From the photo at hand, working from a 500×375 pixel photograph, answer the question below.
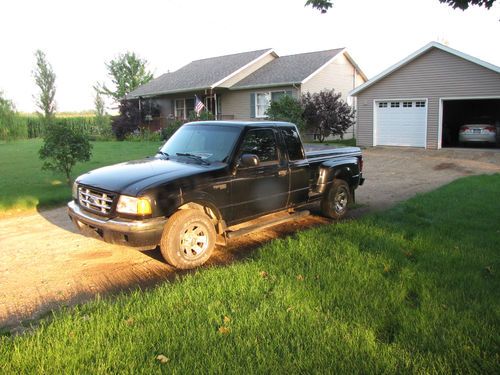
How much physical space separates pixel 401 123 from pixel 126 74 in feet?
139

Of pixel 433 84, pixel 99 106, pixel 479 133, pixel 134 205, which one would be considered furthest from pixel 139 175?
pixel 99 106

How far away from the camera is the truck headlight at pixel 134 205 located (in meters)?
4.86

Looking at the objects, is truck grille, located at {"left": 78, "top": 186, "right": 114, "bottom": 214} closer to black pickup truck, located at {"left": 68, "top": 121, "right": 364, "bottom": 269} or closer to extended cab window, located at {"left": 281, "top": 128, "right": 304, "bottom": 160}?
black pickup truck, located at {"left": 68, "top": 121, "right": 364, "bottom": 269}

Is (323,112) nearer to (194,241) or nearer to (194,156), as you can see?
(194,156)

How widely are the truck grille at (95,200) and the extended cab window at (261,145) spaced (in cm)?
191

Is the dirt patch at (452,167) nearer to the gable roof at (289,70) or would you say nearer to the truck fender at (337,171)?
the truck fender at (337,171)

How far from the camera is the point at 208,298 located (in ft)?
13.8

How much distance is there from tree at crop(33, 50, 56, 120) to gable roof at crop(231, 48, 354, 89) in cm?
2634

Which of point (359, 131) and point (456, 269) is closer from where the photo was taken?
point (456, 269)

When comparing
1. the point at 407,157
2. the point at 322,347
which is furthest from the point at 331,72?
the point at 322,347

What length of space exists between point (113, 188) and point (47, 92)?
45.2m

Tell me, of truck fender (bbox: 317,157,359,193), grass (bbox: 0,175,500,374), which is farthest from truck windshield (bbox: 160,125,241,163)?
truck fender (bbox: 317,157,359,193)

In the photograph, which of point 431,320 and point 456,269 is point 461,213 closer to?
point 456,269

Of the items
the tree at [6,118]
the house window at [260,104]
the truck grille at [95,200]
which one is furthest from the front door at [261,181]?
the house window at [260,104]
